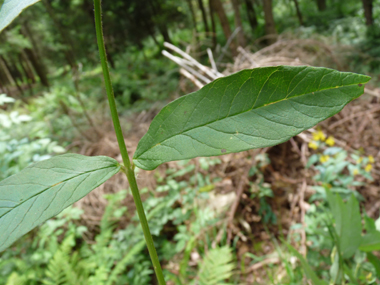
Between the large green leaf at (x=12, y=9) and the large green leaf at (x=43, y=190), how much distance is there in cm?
19

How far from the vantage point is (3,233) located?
1.03 ft

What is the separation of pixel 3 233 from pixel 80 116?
15.2 feet

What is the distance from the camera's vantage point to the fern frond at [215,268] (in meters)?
1.66

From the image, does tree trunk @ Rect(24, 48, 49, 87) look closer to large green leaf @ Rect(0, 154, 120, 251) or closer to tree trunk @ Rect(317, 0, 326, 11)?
tree trunk @ Rect(317, 0, 326, 11)

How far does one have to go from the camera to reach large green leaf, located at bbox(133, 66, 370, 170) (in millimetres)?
304

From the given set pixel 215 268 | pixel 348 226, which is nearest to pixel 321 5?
pixel 215 268

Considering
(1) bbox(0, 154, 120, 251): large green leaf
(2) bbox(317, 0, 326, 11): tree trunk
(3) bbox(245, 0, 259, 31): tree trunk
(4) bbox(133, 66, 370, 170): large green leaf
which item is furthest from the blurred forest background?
(2) bbox(317, 0, 326, 11): tree trunk

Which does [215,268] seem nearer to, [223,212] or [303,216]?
[223,212]

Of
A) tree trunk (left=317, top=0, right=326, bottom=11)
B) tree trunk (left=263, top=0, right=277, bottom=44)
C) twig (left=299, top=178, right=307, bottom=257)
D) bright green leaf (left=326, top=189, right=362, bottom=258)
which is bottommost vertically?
twig (left=299, top=178, right=307, bottom=257)

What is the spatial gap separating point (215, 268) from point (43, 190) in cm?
161

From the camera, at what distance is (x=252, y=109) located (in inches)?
13.1

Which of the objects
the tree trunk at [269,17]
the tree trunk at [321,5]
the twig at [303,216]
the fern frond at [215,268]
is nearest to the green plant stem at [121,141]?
the fern frond at [215,268]

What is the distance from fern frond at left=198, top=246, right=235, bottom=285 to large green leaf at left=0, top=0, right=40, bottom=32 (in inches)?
67.7

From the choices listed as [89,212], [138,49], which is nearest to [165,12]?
[138,49]
